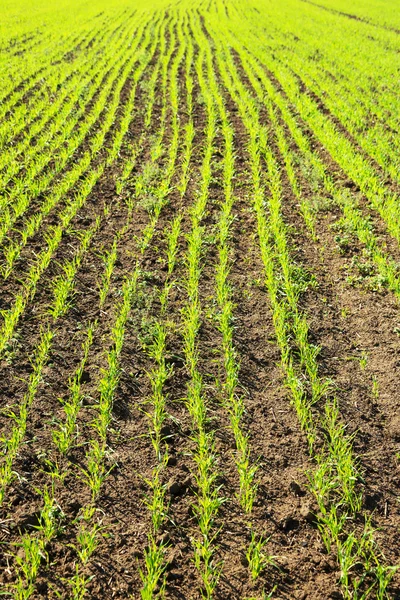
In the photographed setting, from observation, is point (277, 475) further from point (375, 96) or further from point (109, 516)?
point (375, 96)

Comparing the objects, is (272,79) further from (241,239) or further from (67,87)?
(241,239)

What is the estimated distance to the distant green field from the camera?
291 cm

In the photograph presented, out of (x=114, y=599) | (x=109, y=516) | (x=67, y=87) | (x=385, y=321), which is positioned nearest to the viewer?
(x=114, y=599)

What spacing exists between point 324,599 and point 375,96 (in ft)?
40.3

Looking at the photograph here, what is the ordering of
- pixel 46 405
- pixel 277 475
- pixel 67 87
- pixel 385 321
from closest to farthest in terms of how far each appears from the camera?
pixel 277 475
pixel 46 405
pixel 385 321
pixel 67 87

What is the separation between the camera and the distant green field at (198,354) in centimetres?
291

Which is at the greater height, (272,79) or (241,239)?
(272,79)

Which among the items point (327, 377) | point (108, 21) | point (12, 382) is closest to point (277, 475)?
point (327, 377)

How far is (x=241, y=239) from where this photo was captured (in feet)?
20.3

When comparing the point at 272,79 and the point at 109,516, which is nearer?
the point at 109,516

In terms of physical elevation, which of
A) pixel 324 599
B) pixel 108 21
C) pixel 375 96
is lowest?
pixel 324 599

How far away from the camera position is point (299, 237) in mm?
6270

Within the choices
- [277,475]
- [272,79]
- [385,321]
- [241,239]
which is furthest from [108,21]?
[277,475]

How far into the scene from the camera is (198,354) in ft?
14.4
